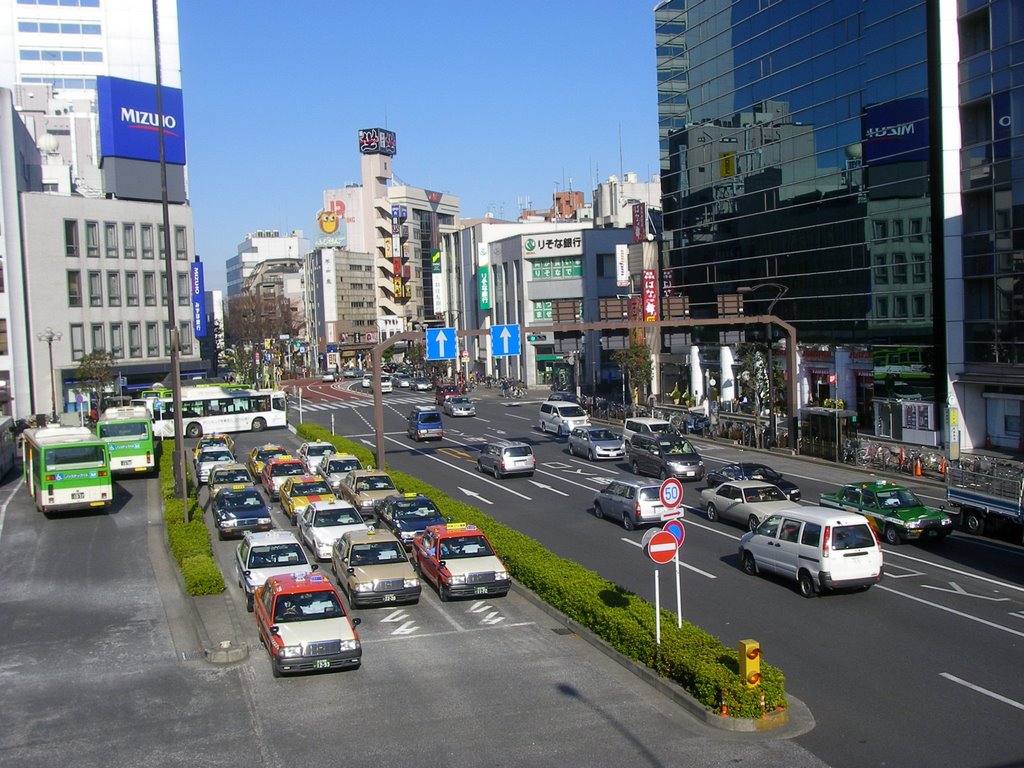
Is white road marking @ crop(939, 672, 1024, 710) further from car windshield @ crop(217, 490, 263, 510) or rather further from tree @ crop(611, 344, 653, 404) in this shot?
tree @ crop(611, 344, 653, 404)

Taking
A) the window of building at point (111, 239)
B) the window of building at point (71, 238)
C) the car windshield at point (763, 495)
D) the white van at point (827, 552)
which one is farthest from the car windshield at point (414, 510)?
the window of building at point (111, 239)

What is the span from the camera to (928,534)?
26219 millimetres

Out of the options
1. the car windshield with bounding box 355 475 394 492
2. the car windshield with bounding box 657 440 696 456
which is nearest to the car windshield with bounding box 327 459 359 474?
the car windshield with bounding box 355 475 394 492

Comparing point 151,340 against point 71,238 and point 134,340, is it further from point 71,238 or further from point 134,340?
point 71,238

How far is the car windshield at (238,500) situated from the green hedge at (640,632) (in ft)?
29.4

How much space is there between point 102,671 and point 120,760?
483 centimetres

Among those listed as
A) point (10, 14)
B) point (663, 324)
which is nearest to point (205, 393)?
point (663, 324)

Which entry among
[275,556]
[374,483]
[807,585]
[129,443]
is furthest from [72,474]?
[807,585]

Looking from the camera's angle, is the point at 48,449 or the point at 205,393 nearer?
the point at 48,449

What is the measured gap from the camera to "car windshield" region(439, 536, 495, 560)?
75.0 feet

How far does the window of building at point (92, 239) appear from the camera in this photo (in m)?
74.6

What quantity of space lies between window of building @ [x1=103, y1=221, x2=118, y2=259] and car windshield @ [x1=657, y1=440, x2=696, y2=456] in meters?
52.1

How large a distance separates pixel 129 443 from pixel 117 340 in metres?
37.8

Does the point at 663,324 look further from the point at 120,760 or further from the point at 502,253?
the point at 502,253
